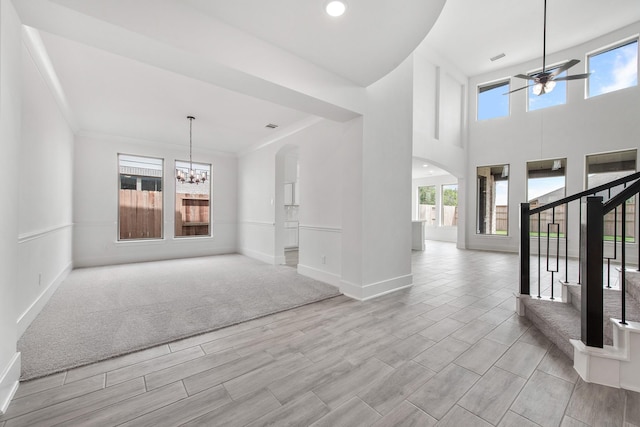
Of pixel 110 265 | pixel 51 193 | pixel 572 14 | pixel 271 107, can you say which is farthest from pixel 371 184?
pixel 572 14

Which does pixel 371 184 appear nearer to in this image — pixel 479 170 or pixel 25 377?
pixel 25 377

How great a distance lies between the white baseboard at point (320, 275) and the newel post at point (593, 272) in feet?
8.64

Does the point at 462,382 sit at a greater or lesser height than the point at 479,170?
lesser

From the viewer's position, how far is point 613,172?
20.8 feet

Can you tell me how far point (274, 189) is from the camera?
5672mm

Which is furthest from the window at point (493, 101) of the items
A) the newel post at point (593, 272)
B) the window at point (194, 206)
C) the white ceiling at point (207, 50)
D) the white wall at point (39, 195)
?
the white wall at point (39, 195)

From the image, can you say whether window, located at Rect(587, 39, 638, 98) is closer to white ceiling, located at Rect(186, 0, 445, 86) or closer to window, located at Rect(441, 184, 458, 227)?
window, located at Rect(441, 184, 458, 227)

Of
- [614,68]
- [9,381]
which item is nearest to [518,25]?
[614,68]

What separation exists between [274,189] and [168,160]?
2951 millimetres

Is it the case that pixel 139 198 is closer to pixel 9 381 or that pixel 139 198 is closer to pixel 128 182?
pixel 128 182

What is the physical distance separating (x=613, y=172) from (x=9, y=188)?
10223mm

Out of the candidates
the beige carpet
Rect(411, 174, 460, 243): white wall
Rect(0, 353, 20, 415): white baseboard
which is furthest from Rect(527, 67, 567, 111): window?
Rect(0, 353, 20, 415): white baseboard

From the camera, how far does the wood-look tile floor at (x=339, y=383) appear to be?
144 cm

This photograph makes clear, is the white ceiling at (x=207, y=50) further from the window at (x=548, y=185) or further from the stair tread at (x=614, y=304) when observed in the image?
the window at (x=548, y=185)
